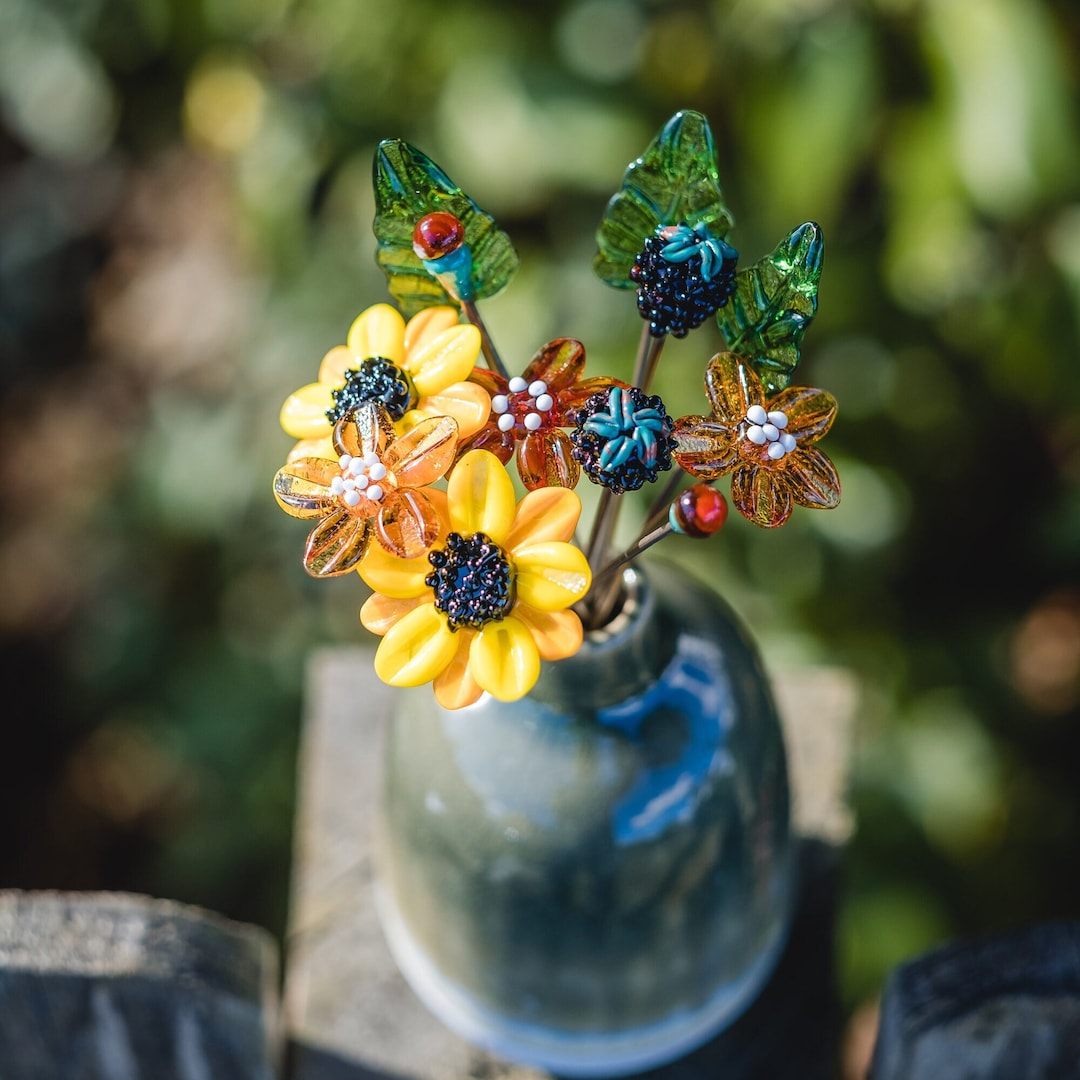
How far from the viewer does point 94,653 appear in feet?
4.33

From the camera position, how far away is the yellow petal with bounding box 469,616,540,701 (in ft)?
1.14

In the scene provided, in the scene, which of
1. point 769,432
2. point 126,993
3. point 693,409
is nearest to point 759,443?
point 769,432

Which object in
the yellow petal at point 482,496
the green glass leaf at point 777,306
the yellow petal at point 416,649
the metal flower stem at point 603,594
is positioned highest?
the green glass leaf at point 777,306

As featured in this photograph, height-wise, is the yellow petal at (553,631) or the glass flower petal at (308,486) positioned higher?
the glass flower petal at (308,486)

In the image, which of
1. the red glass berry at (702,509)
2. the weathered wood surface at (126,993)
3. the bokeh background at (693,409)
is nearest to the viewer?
the red glass berry at (702,509)

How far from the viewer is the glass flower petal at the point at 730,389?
0.35 m

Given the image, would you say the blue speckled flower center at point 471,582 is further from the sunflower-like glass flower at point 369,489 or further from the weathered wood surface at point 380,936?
the weathered wood surface at point 380,936

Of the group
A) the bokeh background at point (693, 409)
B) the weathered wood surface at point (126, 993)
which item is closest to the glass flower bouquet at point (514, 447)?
the weathered wood surface at point (126, 993)

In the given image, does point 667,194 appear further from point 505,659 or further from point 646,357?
point 505,659

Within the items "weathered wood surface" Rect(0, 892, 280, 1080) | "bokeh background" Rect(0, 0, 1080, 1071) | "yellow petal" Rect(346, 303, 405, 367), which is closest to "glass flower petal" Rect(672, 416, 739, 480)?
"yellow petal" Rect(346, 303, 405, 367)

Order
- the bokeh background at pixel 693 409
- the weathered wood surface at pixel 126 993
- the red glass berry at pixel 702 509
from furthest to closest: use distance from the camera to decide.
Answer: the bokeh background at pixel 693 409 → the weathered wood surface at pixel 126 993 → the red glass berry at pixel 702 509

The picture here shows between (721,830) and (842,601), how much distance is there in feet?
2.43

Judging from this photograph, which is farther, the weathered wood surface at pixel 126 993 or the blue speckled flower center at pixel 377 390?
the weathered wood surface at pixel 126 993

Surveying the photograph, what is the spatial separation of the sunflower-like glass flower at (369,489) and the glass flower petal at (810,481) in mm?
106
